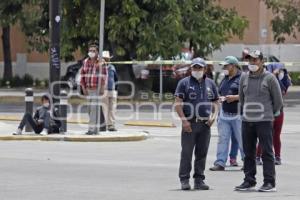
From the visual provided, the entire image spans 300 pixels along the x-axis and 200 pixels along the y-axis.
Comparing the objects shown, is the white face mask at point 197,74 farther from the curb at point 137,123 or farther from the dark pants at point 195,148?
the curb at point 137,123

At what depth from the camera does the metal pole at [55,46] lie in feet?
63.8

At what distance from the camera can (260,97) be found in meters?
11.8

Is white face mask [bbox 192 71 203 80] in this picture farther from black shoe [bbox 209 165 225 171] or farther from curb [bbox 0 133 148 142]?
curb [bbox 0 133 148 142]

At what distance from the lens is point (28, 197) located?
1101 cm

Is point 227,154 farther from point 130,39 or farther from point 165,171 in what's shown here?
point 130,39

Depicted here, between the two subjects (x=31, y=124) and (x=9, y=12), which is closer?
(x=31, y=124)

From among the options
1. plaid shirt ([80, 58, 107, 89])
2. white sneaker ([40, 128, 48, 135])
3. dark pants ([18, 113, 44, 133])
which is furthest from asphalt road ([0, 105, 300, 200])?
plaid shirt ([80, 58, 107, 89])

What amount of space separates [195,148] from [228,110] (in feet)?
7.51

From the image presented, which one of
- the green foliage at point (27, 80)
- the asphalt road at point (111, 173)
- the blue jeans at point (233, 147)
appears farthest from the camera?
the green foliage at point (27, 80)

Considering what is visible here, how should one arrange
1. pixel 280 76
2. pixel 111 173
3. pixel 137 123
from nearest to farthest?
pixel 111 173
pixel 280 76
pixel 137 123

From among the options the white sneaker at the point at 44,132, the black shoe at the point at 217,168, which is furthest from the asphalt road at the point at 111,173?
the white sneaker at the point at 44,132

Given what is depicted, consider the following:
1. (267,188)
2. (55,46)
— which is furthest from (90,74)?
(267,188)

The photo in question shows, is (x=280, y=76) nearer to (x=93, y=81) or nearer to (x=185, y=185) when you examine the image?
(x=185, y=185)

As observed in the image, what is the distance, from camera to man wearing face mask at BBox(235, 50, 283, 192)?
460 inches
